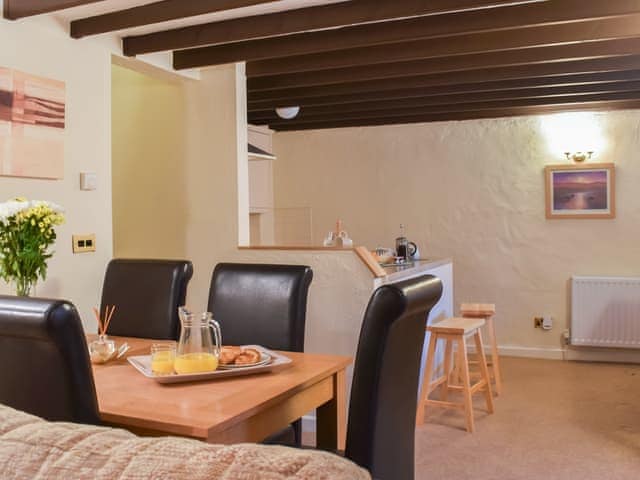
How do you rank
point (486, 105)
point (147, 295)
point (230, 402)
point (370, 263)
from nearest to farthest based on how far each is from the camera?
point (230, 402) < point (147, 295) < point (370, 263) < point (486, 105)

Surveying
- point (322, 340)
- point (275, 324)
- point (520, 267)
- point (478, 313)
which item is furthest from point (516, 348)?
point (275, 324)

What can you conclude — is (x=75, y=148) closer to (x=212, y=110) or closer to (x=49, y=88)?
(x=49, y=88)

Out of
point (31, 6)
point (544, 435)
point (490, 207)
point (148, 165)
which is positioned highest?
point (31, 6)

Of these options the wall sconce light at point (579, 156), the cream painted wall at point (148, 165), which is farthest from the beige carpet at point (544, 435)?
the cream painted wall at point (148, 165)

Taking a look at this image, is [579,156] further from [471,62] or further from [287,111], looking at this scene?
[287,111]

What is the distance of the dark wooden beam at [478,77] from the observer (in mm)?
4066

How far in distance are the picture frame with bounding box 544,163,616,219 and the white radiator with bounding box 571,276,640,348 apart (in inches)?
23.1

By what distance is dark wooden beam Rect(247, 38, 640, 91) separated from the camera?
12.0 feet

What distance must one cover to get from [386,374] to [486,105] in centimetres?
407

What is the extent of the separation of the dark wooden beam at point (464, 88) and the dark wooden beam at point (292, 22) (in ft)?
5.27

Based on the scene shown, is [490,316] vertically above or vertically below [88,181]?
below

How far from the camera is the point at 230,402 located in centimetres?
163

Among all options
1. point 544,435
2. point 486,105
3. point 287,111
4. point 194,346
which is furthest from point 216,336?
point 486,105

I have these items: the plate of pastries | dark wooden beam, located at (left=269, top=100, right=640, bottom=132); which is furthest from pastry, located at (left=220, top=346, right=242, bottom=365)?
dark wooden beam, located at (left=269, top=100, right=640, bottom=132)
